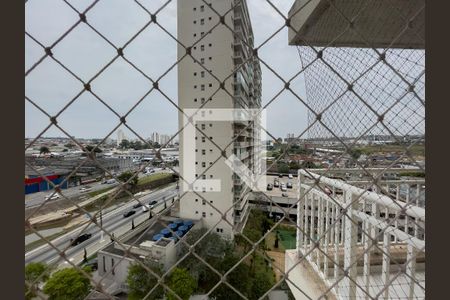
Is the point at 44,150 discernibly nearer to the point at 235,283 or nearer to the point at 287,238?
the point at 235,283

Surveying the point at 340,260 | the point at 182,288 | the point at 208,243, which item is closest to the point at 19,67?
the point at 340,260

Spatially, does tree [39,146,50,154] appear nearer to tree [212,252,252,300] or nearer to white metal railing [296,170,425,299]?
white metal railing [296,170,425,299]

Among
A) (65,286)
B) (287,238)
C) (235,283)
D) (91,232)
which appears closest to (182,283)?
(235,283)

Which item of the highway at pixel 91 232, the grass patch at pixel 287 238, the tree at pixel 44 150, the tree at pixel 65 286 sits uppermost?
the tree at pixel 44 150

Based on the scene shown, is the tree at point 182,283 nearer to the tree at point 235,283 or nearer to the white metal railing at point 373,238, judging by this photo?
the tree at point 235,283

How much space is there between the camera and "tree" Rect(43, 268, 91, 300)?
2789 mm

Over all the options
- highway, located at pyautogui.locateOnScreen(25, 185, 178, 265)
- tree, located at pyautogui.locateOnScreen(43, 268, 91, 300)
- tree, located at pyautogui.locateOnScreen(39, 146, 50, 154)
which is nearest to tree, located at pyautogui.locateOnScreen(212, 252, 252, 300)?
highway, located at pyautogui.locateOnScreen(25, 185, 178, 265)

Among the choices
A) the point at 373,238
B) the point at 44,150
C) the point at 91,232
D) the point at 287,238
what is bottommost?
the point at 287,238

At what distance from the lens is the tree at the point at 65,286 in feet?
9.15

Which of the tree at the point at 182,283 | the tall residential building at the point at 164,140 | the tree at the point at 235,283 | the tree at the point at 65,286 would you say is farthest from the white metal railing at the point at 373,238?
the tree at the point at 65,286

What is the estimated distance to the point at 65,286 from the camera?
2.86 metres

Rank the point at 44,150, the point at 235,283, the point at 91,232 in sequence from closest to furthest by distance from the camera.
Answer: the point at 44,150, the point at 91,232, the point at 235,283

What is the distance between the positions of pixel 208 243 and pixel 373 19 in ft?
13.4

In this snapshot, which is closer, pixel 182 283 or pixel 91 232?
pixel 91 232
